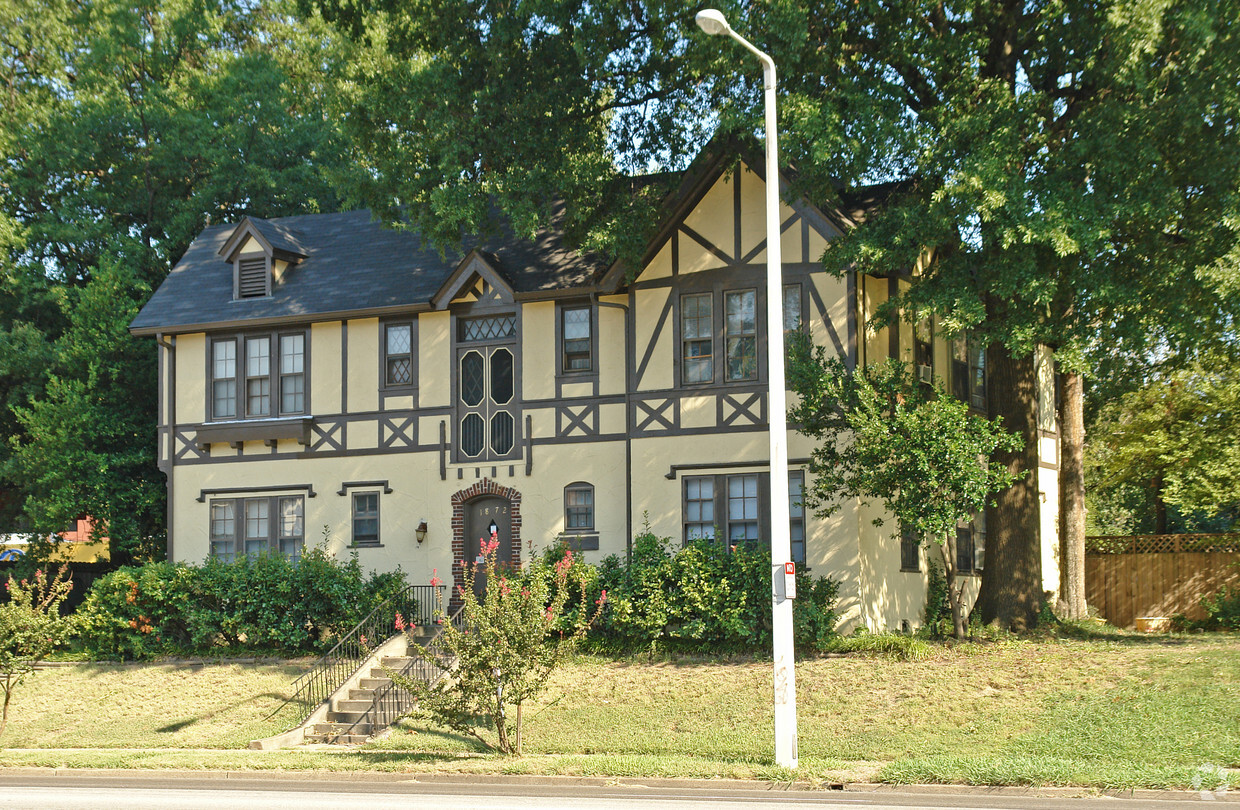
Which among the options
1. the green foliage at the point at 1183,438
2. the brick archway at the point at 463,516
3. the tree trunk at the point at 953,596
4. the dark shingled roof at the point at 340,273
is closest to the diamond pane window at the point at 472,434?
the brick archway at the point at 463,516

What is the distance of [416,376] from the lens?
26.4 m

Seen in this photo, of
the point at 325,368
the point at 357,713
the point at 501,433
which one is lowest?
the point at 357,713

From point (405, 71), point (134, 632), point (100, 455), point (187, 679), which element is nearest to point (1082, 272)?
point (405, 71)

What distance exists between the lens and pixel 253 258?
92.6ft

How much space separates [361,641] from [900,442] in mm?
10023

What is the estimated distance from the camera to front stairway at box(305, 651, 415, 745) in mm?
19141

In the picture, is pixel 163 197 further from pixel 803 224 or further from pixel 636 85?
pixel 803 224

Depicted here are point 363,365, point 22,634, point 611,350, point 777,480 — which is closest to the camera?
point 777,480

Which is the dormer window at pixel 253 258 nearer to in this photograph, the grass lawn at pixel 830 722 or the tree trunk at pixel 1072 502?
the grass lawn at pixel 830 722

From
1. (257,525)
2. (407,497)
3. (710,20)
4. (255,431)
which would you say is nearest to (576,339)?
(407,497)

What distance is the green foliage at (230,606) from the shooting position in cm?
2398

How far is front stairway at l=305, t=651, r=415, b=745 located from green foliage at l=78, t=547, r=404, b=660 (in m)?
2.56

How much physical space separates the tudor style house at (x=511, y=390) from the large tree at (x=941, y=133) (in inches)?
63.7

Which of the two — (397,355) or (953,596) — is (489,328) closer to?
(397,355)
